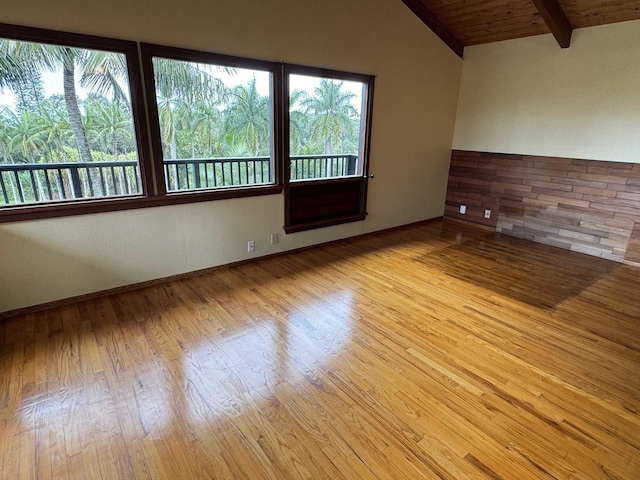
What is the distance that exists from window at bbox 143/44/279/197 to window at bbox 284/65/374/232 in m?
0.29

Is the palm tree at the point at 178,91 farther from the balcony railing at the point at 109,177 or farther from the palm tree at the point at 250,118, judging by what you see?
the balcony railing at the point at 109,177

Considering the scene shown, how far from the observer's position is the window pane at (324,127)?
3787 mm

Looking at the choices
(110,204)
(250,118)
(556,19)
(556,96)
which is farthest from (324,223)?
(556,19)

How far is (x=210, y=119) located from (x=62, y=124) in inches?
46.1

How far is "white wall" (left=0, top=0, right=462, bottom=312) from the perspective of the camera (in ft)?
8.54

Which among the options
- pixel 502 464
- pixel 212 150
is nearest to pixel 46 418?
pixel 502 464

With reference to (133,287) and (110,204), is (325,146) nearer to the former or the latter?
(110,204)

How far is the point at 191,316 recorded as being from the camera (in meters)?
2.71

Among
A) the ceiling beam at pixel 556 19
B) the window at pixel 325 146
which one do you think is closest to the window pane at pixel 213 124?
the window at pixel 325 146

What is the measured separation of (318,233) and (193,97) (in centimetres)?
206

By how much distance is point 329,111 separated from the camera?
4137 mm

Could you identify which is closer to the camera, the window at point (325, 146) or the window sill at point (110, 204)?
the window sill at point (110, 204)

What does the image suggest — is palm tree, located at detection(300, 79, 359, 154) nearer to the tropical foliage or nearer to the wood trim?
the tropical foliage

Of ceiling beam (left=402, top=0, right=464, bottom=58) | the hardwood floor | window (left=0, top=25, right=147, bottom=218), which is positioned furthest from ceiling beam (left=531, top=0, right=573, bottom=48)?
window (left=0, top=25, right=147, bottom=218)
